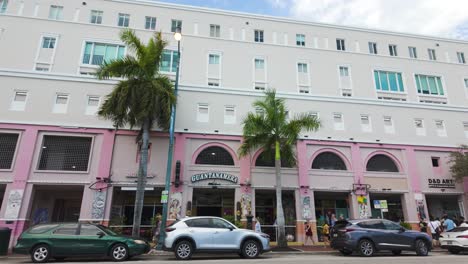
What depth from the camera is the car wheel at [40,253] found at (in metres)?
10.9

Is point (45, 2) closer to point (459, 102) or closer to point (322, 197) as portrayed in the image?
point (322, 197)

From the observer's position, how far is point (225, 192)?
70.9 ft

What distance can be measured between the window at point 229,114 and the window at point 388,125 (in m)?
12.6

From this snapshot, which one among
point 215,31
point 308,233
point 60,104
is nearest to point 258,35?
point 215,31

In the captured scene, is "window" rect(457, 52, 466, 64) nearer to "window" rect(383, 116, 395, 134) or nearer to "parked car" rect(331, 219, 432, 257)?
"window" rect(383, 116, 395, 134)

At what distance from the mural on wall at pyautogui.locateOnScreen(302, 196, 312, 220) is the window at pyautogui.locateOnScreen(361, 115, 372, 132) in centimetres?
Answer: 774

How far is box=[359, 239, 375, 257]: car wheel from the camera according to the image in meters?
12.9


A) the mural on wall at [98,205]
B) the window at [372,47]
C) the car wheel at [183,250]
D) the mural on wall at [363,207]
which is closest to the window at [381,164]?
the mural on wall at [363,207]

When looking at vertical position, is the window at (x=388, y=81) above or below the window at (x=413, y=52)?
below

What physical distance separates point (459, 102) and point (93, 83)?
103ft

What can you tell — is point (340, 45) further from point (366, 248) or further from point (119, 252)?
point (119, 252)

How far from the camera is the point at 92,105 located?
798 inches

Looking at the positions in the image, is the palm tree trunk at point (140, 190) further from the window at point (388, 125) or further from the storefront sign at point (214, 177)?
the window at point (388, 125)

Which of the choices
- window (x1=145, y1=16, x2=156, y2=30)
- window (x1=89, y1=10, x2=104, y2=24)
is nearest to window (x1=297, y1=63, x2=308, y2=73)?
window (x1=145, y1=16, x2=156, y2=30)
